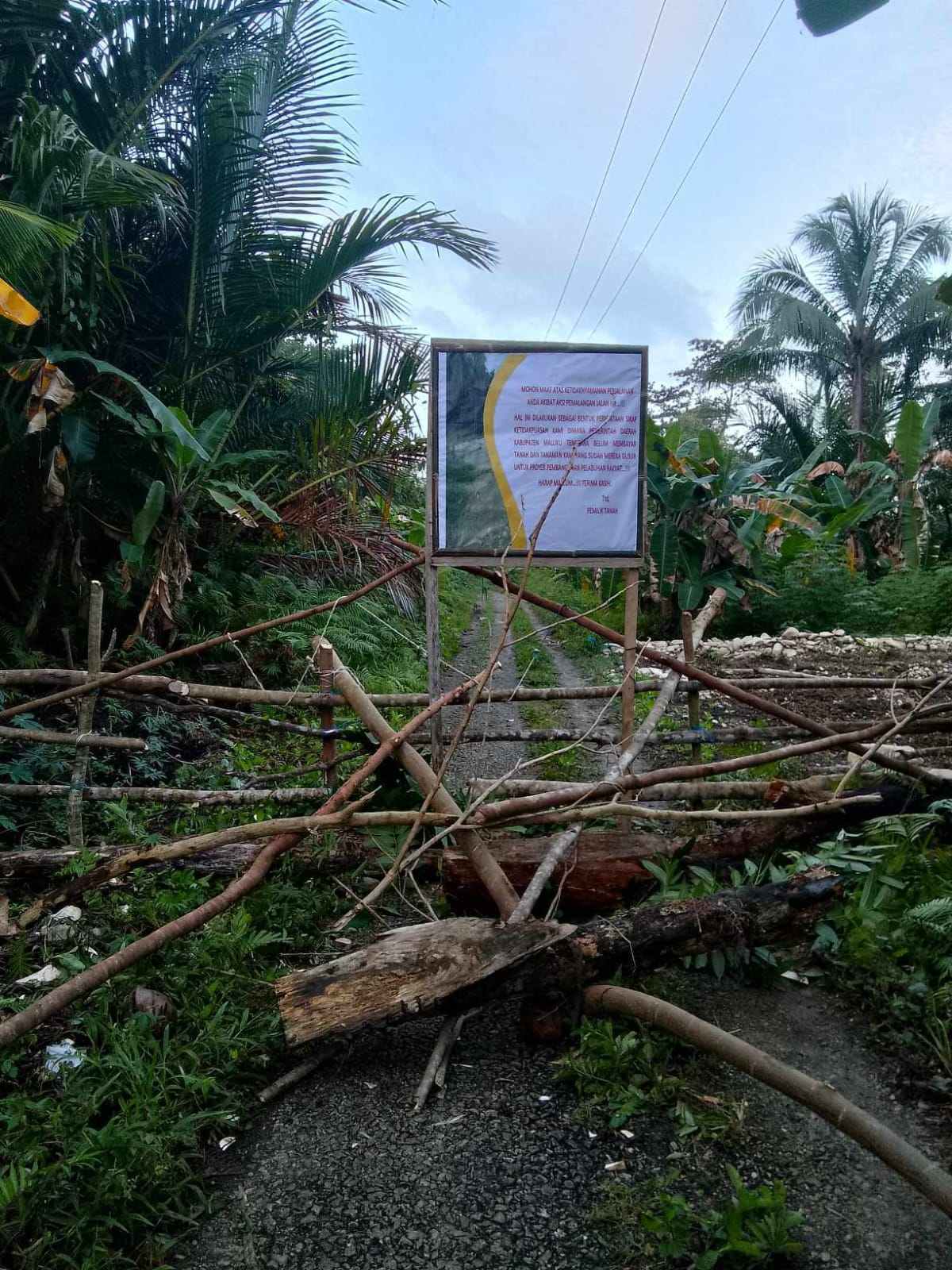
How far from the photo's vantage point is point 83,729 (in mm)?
3553

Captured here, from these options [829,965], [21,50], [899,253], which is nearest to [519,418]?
[829,965]

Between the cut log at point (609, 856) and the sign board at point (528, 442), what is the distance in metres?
1.23

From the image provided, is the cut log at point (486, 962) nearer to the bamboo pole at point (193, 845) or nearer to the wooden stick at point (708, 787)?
the bamboo pole at point (193, 845)

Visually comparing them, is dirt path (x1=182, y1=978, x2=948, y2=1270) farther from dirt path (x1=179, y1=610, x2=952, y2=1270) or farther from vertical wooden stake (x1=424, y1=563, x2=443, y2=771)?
vertical wooden stake (x1=424, y1=563, x2=443, y2=771)

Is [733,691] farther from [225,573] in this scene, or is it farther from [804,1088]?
[225,573]

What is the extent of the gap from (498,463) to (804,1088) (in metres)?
2.56

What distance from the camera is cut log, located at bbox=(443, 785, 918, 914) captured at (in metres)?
2.97

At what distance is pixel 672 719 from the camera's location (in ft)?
19.9

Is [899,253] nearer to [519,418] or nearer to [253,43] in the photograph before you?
[253,43]

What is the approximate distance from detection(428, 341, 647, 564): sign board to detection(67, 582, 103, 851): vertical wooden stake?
1445 millimetres

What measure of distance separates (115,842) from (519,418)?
2.48 meters

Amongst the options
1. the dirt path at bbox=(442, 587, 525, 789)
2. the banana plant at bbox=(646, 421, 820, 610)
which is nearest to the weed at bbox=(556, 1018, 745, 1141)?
the dirt path at bbox=(442, 587, 525, 789)

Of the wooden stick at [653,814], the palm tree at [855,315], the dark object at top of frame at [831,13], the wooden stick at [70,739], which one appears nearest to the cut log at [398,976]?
the wooden stick at [653,814]

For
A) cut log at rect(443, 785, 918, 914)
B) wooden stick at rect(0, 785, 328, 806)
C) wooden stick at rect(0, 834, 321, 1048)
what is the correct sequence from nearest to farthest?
wooden stick at rect(0, 834, 321, 1048) < cut log at rect(443, 785, 918, 914) < wooden stick at rect(0, 785, 328, 806)
